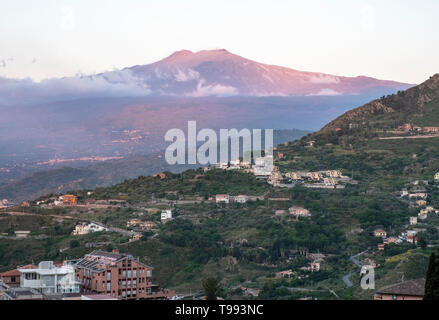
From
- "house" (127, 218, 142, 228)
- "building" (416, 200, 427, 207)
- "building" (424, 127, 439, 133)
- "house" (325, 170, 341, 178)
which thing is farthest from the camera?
"building" (424, 127, 439, 133)

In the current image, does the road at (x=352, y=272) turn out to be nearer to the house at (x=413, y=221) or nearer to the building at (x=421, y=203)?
the house at (x=413, y=221)

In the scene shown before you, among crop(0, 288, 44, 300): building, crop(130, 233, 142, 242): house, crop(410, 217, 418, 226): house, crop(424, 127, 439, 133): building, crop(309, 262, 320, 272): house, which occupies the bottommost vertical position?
crop(309, 262, 320, 272): house

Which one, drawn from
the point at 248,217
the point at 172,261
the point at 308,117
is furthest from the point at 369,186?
the point at 308,117

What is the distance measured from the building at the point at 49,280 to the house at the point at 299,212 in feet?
72.6

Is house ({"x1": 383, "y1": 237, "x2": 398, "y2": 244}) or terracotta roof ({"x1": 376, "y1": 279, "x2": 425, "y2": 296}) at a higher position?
terracotta roof ({"x1": 376, "y1": 279, "x2": 425, "y2": 296})

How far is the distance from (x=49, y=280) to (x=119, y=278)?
2969 mm

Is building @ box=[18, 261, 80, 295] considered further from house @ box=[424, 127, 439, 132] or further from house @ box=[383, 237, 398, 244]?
house @ box=[424, 127, 439, 132]

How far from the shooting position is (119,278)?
32.0 metres

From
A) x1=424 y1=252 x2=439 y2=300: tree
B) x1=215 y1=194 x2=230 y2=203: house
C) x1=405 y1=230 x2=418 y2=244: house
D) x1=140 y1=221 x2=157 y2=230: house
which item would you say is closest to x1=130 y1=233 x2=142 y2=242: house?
x1=140 y1=221 x2=157 y2=230: house

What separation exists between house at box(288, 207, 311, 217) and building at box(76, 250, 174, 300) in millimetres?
18728

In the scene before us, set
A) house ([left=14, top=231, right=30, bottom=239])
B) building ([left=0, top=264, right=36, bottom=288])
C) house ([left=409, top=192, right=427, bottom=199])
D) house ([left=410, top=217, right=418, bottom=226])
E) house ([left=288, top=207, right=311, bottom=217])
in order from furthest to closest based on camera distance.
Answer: house ([left=409, top=192, right=427, bottom=199]) → house ([left=288, top=207, right=311, bottom=217]) → house ([left=14, top=231, right=30, bottom=239]) → house ([left=410, top=217, right=418, bottom=226]) → building ([left=0, top=264, right=36, bottom=288])

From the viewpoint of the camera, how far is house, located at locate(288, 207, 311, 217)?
166 feet

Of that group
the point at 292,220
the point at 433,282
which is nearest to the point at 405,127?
the point at 292,220

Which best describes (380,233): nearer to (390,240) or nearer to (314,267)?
(390,240)
